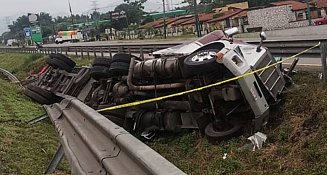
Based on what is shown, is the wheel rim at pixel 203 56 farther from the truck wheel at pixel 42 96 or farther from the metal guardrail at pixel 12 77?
the metal guardrail at pixel 12 77

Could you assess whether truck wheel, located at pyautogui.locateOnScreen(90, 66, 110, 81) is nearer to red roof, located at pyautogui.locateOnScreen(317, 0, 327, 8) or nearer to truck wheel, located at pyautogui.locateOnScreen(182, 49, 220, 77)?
truck wheel, located at pyautogui.locateOnScreen(182, 49, 220, 77)

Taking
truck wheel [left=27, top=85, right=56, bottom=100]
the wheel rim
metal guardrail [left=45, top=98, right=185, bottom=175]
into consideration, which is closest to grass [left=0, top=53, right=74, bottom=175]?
truck wheel [left=27, top=85, right=56, bottom=100]

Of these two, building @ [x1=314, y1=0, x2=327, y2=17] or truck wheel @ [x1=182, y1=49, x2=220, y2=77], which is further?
building @ [x1=314, y1=0, x2=327, y2=17]

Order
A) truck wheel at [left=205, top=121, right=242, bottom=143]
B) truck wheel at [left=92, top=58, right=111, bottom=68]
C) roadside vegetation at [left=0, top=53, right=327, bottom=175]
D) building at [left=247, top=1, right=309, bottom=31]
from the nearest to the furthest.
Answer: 1. roadside vegetation at [left=0, top=53, right=327, bottom=175]
2. truck wheel at [left=205, top=121, right=242, bottom=143]
3. truck wheel at [left=92, top=58, right=111, bottom=68]
4. building at [left=247, top=1, right=309, bottom=31]

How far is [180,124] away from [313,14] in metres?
61.8

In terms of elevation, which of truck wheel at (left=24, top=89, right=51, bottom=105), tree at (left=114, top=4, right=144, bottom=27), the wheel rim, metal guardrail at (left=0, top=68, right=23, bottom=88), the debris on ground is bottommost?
metal guardrail at (left=0, top=68, right=23, bottom=88)

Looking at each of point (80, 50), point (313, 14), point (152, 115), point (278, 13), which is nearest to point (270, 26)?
point (278, 13)

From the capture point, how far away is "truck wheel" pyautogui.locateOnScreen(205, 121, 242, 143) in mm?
7123

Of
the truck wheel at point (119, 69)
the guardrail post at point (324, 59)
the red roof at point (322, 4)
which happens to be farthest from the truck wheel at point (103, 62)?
the red roof at point (322, 4)

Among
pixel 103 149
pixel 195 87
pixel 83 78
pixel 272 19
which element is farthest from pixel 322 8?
pixel 103 149

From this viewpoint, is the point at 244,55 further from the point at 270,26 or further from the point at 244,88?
the point at 270,26

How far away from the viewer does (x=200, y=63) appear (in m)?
6.86

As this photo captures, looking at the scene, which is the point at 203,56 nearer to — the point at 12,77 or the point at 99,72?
the point at 99,72

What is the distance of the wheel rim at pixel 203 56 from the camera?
6988 millimetres
